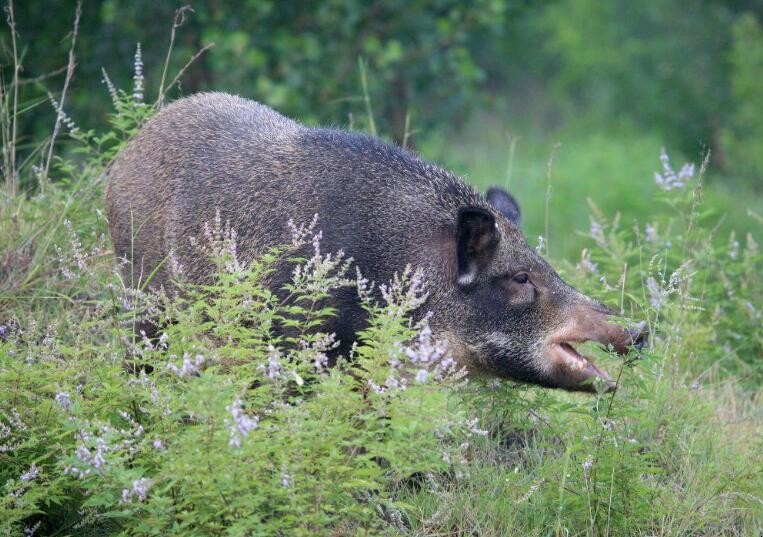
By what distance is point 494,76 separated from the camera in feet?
95.0

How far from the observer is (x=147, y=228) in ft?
21.3

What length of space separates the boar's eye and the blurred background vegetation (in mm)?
1263

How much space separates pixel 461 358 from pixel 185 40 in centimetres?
828

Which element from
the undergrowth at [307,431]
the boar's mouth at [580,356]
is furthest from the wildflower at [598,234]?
the boar's mouth at [580,356]

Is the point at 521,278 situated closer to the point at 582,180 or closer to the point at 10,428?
the point at 10,428

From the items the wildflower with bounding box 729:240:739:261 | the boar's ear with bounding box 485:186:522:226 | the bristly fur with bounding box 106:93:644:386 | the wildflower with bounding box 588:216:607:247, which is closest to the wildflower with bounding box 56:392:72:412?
the bristly fur with bounding box 106:93:644:386

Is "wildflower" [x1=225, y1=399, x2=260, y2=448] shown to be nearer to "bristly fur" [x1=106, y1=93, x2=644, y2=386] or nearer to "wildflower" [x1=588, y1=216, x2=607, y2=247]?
"bristly fur" [x1=106, y1=93, x2=644, y2=386]

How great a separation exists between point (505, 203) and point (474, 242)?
0.79m

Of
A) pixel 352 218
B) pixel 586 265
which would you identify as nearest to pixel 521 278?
pixel 352 218

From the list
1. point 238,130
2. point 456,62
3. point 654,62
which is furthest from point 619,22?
point 238,130

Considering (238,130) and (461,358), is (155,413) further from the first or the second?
(238,130)

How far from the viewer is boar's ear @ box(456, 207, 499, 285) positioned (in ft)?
19.0

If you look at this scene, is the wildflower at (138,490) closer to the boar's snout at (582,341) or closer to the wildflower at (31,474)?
the wildflower at (31,474)

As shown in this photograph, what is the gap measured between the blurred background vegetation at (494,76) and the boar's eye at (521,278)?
1263mm
